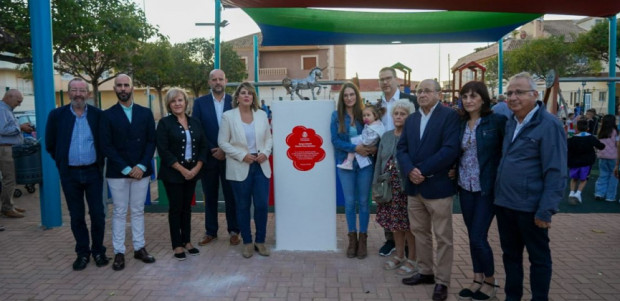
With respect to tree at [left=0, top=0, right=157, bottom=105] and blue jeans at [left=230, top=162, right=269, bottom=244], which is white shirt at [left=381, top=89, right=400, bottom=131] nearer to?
blue jeans at [left=230, top=162, right=269, bottom=244]

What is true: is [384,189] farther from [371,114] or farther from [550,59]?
[550,59]

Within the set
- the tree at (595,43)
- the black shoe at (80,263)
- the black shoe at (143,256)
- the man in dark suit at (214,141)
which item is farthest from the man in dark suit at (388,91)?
the tree at (595,43)

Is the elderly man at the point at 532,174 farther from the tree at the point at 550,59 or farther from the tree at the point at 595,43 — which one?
the tree at the point at 550,59

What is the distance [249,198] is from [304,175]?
68 cm

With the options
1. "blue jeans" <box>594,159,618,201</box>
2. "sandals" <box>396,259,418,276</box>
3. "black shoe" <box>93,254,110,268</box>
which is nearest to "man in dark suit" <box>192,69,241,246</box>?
"black shoe" <box>93,254,110,268</box>

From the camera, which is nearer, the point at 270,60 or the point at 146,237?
the point at 146,237

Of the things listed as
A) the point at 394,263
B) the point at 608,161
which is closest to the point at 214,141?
the point at 394,263

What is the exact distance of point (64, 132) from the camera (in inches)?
179

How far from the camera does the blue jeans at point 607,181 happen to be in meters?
7.61

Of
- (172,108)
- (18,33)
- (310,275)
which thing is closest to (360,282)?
(310,275)

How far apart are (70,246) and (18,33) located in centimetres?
850

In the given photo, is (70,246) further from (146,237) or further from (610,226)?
(610,226)

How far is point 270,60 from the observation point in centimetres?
4716

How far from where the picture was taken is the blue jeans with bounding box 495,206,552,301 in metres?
3.21
